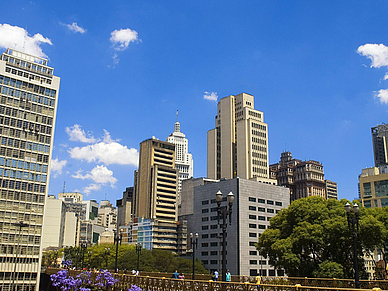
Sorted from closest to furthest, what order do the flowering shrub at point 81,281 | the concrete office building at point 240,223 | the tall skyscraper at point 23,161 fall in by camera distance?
1. the flowering shrub at point 81,281
2. the tall skyscraper at point 23,161
3. the concrete office building at point 240,223

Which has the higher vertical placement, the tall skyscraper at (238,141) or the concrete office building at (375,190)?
the tall skyscraper at (238,141)

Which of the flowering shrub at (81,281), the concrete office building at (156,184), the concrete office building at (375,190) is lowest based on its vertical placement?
the flowering shrub at (81,281)

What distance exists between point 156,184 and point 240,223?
70812 mm

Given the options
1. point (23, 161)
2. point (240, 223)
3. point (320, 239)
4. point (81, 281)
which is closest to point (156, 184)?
point (240, 223)

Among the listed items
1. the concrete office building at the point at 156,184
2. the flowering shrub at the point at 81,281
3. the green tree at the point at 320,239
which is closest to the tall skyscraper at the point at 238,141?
the concrete office building at the point at 156,184

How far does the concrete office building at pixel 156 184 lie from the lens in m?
172

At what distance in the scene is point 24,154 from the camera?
84.9 metres

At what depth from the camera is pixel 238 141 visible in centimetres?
14762

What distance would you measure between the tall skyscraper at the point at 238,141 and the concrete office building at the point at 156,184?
28.0 metres

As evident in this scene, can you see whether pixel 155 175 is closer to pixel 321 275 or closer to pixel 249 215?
pixel 249 215

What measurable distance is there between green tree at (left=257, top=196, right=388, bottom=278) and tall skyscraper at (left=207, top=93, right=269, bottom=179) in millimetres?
87645

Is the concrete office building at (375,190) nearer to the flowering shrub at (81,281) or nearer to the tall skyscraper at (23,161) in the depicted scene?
the tall skyscraper at (23,161)

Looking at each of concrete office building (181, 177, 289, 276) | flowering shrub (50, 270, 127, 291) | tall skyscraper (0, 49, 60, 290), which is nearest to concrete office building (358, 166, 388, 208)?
concrete office building (181, 177, 289, 276)

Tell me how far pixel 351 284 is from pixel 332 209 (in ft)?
70.6
